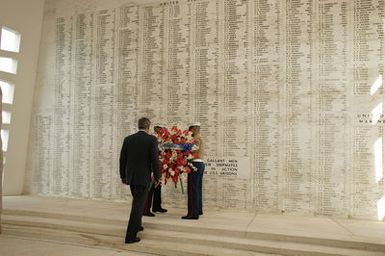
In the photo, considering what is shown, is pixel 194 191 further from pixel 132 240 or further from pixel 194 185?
pixel 132 240

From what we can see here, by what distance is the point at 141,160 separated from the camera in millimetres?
5074

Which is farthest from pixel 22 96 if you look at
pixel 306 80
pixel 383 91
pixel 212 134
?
pixel 383 91

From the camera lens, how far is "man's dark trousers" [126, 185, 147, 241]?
5.08 m

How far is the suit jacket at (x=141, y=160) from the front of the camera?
198 inches

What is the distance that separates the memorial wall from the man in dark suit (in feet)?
8.60

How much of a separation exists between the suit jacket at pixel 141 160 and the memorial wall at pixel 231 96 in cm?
263

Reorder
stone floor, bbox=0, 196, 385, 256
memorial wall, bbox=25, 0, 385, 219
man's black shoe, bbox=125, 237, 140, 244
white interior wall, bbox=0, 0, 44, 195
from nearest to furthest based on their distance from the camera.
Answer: stone floor, bbox=0, 196, 385, 256
man's black shoe, bbox=125, 237, 140, 244
memorial wall, bbox=25, 0, 385, 219
white interior wall, bbox=0, 0, 44, 195

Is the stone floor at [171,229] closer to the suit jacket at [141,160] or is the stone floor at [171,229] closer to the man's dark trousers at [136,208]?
the man's dark trousers at [136,208]

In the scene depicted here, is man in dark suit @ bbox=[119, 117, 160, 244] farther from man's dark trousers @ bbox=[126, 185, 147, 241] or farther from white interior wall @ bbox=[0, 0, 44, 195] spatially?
white interior wall @ bbox=[0, 0, 44, 195]

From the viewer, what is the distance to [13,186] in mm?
8977

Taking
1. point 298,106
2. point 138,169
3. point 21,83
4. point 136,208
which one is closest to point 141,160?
point 138,169

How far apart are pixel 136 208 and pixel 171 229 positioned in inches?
33.2

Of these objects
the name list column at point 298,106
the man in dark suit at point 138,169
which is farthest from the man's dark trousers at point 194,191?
the name list column at point 298,106

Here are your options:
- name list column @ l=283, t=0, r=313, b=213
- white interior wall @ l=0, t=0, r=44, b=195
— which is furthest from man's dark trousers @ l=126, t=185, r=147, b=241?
white interior wall @ l=0, t=0, r=44, b=195
